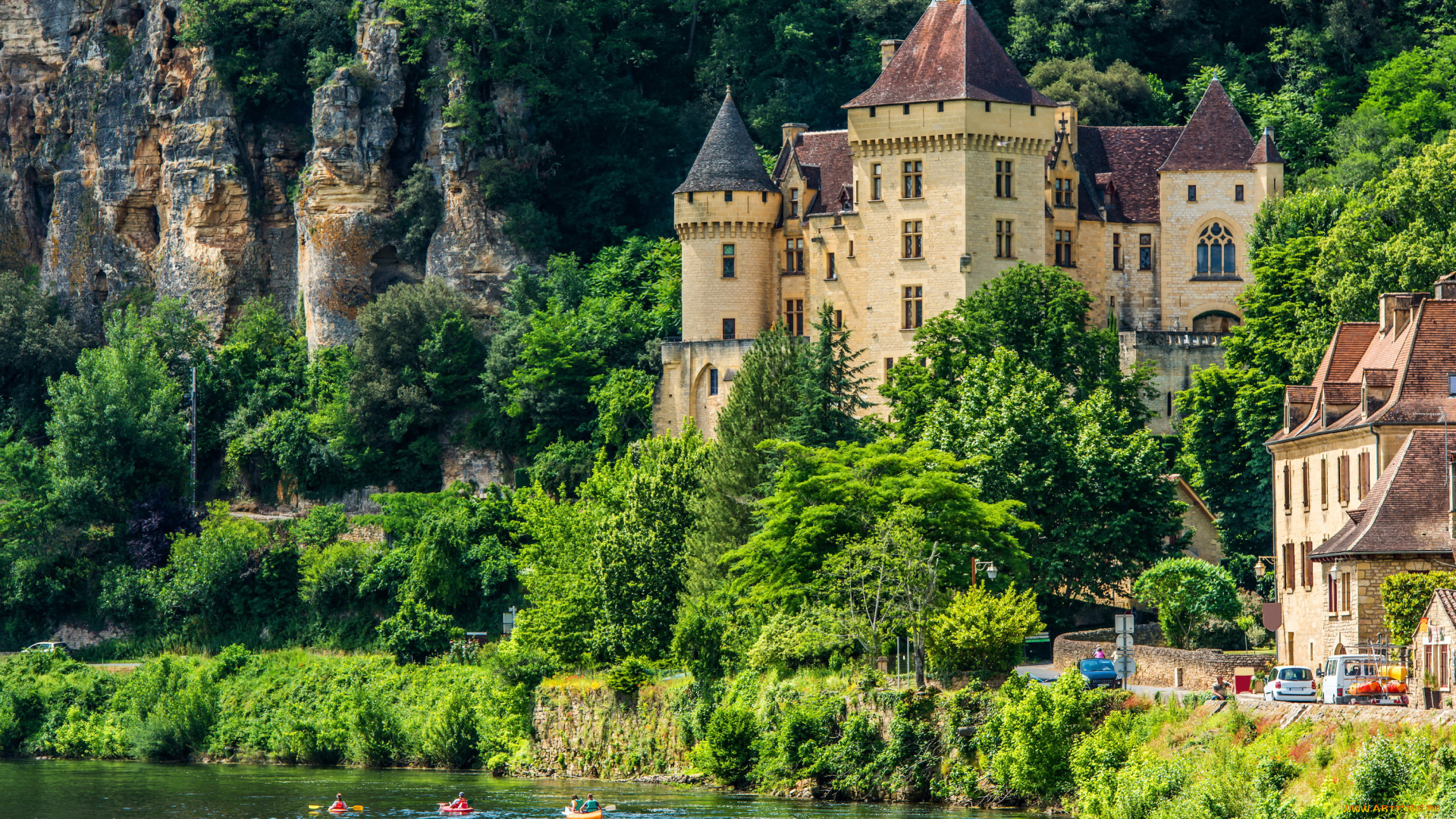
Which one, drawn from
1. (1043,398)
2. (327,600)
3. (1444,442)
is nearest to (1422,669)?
(1444,442)

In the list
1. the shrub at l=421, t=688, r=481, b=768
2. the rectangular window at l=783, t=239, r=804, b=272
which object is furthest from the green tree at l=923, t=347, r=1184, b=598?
the rectangular window at l=783, t=239, r=804, b=272

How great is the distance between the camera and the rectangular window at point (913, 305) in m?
83.6

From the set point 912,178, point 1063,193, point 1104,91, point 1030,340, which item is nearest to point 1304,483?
point 1030,340

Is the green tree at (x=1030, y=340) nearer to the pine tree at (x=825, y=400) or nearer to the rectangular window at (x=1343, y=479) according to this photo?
the pine tree at (x=825, y=400)

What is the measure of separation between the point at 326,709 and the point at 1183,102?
4562 cm

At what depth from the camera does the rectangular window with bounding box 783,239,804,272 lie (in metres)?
87.4

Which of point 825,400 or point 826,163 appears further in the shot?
point 826,163

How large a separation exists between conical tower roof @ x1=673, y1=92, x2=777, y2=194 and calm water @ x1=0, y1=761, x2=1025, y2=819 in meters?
26.7

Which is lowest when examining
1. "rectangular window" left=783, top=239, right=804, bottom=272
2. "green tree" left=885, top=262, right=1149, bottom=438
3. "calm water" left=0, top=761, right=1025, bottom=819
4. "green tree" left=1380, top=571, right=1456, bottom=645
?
"calm water" left=0, top=761, right=1025, bottom=819

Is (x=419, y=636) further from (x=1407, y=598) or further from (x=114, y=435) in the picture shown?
(x=1407, y=598)

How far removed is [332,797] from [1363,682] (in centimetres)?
2833

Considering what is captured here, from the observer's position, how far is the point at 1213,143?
3403 inches

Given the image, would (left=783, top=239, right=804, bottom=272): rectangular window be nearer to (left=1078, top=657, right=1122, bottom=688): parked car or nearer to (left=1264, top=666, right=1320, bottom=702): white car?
(left=1078, top=657, right=1122, bottom=688): parked car

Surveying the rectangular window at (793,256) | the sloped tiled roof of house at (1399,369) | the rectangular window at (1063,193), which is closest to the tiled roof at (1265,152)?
the rectangular window at (1063,193)
